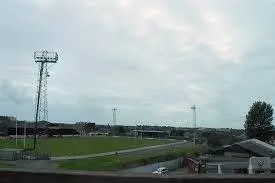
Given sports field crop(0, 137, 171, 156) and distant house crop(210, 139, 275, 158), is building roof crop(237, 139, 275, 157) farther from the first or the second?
sports field crop(0, 137, 171, 156)

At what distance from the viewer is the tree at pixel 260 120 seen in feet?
346

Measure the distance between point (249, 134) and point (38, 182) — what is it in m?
107

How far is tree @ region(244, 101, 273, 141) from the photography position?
105438mm

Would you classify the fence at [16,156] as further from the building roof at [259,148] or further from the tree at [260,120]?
the tree at [260,120]

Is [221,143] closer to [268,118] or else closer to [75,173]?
[268,118]

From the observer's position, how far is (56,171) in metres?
5.06

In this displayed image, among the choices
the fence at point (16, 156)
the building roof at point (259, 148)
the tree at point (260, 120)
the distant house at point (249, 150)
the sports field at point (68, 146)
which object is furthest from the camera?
the tree at point (260, 120)

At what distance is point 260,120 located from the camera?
105125mm

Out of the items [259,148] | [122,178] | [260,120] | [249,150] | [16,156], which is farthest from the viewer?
[260,120]

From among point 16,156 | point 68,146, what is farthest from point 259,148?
point 68,146

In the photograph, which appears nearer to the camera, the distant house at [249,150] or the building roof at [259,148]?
the building roof at [259,148]

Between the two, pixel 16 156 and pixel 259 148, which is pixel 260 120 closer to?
pixel 259 148

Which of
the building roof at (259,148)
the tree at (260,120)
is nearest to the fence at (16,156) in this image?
the building roof at (259,148)

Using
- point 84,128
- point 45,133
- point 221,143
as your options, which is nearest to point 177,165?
point 221,143
